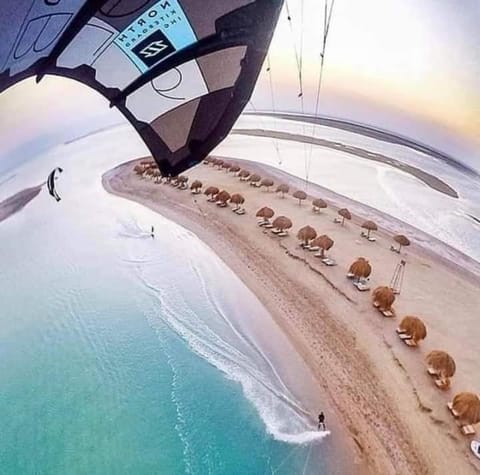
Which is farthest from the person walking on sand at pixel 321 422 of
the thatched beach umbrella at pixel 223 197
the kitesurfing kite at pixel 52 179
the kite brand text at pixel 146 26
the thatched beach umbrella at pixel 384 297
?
the kite brand text at pixel 146 26

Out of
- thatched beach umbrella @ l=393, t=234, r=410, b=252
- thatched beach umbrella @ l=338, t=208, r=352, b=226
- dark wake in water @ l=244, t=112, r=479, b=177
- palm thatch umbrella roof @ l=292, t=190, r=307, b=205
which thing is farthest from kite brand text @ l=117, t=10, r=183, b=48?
thatched beach umbrella @ l=393, t=234, r=410, b=252

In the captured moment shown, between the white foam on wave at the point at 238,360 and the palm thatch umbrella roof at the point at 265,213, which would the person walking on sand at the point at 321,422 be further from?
the palm thatch umbrella roof at the point at 265,213

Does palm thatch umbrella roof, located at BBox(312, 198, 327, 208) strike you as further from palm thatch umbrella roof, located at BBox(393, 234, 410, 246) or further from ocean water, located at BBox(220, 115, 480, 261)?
palm thatch umbrella roof, located at BBox(393, 234, 410, 246)

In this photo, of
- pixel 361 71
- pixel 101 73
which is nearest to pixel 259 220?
pixel 361 71

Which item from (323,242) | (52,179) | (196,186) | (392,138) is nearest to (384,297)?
(323,242)

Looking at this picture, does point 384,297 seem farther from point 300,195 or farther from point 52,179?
point 52,179

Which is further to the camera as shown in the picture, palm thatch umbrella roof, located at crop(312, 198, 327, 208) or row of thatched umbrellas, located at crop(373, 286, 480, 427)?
palm thatch umbrella roof, located at crop(312, 198, 327, 208)
